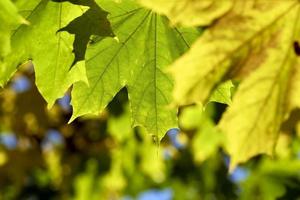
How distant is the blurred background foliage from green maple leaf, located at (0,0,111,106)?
3.34 m

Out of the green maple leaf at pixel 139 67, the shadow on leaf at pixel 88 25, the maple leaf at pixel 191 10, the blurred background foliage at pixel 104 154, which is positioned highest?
the maple leaf at pixel 191 10

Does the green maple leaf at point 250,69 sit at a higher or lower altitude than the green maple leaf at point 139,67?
higher

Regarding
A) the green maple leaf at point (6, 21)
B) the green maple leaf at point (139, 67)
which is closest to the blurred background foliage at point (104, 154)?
the green maple leaf at point (139, 67)

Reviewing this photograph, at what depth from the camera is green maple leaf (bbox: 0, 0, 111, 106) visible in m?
2.00

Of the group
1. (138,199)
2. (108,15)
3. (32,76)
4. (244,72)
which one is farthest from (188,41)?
(138,199)

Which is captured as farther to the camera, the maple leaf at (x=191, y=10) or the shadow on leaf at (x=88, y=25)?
the shadow on leaf at (x=88, y=25)

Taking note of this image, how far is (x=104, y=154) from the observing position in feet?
19.7

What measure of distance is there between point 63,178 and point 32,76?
978 millimetres

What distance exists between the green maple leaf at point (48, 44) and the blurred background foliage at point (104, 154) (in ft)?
11.0

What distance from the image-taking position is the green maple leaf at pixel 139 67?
214 centimetres

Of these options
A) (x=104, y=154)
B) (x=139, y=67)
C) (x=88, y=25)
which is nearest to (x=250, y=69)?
(x=88, y=25)

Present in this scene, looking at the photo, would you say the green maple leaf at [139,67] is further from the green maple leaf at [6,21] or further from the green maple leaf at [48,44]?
the green maple leaf at [6,21]

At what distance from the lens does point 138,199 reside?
21.9 ft

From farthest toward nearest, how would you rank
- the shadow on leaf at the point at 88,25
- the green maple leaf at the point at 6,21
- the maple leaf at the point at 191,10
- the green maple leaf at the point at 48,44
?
1. the green maple leaf at the point at 48,44
2. the shadow on leaf at the point at 88,25
3. the green maple leaf at the point at 6,21
4. the maple leaf at the point at 191,10
